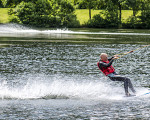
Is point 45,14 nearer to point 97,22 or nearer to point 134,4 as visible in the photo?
point 97,22

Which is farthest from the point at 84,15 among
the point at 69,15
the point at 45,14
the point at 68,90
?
the point at 68,90

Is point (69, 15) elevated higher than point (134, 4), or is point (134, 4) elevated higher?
point (134, 4)

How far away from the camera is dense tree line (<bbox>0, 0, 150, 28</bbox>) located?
93.1m

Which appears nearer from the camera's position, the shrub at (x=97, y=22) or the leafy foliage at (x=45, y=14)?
the shrub at (x=97, y=22)

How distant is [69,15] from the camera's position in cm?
9500

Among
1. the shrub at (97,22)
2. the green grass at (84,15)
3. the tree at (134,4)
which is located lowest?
the shrub at (97,22)

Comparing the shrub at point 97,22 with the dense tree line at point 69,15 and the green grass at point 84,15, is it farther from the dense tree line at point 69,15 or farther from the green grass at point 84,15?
the green grass at point 84,15

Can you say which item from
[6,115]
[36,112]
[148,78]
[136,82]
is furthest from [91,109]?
[148,78]

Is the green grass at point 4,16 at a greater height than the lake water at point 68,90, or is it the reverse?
the green grass at point 4,16

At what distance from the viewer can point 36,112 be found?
1372 centimetres

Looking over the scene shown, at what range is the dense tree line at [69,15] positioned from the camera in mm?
93062

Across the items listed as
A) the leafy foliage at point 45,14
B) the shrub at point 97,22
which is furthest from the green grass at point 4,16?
the shrub at point 97,22

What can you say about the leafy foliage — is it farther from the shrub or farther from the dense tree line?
the shrub

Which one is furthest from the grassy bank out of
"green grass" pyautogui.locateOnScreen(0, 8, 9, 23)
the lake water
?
the lake water
